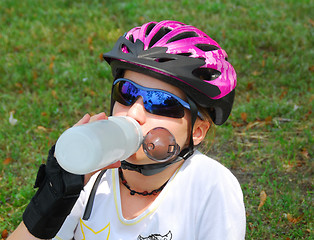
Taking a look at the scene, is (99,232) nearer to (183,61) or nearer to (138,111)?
(138,111)

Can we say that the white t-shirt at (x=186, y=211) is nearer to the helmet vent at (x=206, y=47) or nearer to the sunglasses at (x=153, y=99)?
the sunglasses at (x=153, y=99)

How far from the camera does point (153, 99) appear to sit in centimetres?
234

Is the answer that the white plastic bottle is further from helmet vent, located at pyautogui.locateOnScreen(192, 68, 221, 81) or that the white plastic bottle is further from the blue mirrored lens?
helmet vent, located at pyautogui.locateOnScreen(192, 68, 221, 81)

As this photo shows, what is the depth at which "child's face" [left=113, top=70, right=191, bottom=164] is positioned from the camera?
2.32 m

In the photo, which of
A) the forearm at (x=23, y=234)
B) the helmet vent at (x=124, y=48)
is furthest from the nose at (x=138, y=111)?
the forearm at (x=23, y=234)

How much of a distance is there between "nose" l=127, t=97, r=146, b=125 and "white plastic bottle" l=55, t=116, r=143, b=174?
0.23 m

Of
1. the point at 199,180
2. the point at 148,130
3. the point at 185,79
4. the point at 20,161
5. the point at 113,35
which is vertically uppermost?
the point at 185,79

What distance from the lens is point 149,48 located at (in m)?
2.56

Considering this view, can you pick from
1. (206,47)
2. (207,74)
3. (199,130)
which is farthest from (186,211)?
(206,47)

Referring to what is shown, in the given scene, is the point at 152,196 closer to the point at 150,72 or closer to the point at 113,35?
the point at 150,72

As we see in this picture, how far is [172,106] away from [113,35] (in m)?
4.57

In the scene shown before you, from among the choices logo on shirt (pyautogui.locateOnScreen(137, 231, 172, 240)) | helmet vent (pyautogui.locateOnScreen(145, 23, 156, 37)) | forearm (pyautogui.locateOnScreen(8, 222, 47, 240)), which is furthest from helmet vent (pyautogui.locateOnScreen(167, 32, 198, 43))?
forearm (pyautogui.locateOnScreen(8, 222, 47, 240))

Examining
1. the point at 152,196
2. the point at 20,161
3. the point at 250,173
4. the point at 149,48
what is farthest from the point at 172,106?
the point at 20,161

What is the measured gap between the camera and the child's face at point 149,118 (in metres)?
2.32
